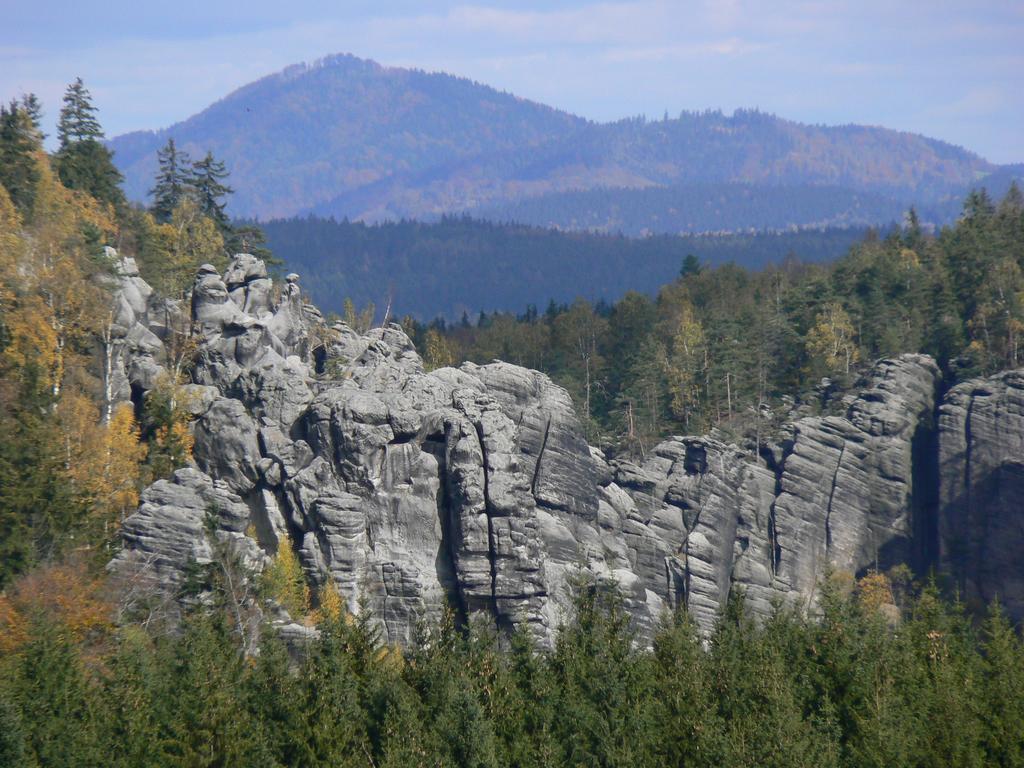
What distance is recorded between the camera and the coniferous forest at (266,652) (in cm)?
4375

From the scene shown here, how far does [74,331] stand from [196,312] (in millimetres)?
7950

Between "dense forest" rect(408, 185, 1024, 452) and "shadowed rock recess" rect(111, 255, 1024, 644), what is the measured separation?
24.8 feet

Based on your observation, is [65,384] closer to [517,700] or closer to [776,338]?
[517,700]

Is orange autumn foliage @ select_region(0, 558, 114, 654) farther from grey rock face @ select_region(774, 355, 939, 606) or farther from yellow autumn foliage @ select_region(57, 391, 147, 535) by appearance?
grey rock face @ select_region(774, 355, 939, 606)

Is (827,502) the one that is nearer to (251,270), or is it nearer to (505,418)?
(505,418)

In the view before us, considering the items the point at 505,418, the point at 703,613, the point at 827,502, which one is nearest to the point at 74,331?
the point at 505,418

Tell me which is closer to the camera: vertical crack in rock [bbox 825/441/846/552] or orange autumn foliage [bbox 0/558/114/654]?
orange autumn foliage [bbox 0/558/114/654]

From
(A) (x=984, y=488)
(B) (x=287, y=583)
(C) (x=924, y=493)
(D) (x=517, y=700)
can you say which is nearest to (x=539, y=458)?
(B) (x=287, y=583)

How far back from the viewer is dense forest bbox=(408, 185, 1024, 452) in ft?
330

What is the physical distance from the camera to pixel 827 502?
92.2 m

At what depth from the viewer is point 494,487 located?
69.9m

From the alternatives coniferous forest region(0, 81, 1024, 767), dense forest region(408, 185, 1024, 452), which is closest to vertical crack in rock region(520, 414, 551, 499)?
coniferous forest region(0, 81, 1024, 767)

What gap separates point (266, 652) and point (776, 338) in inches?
2629

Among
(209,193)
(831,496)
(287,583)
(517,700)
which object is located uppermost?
(209,193)
